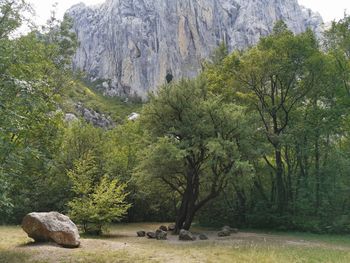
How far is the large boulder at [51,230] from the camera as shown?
16.5m

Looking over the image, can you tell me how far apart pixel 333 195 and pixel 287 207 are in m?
3.57

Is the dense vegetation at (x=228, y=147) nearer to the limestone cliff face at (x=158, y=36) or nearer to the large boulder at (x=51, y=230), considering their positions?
the large boulder at (x=51, y=230)

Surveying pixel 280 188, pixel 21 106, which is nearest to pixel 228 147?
pixel 280 188

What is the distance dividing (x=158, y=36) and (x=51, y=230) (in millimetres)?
111543

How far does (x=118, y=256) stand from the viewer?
566 inches

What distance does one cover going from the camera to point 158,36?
12262cm

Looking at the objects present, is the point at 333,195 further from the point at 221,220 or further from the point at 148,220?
the point at 148,220

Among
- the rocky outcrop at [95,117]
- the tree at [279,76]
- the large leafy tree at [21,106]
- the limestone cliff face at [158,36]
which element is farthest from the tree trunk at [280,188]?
the limestone cliff face at [158,36]

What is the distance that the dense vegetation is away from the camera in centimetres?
2389

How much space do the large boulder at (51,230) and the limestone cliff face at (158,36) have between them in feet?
333

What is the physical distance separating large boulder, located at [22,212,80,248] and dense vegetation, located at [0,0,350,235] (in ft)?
9.75

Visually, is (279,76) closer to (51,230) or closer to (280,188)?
(280,188)

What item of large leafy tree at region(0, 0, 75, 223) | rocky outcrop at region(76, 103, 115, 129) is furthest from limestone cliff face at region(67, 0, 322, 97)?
large leafy tree at region(0, 0, 75, 223)

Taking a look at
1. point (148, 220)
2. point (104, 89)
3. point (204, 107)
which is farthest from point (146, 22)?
point (204, 107)
